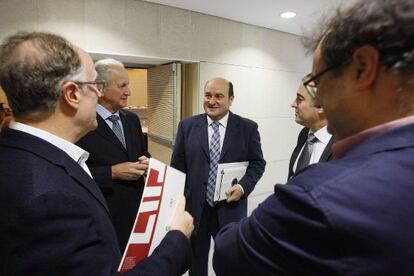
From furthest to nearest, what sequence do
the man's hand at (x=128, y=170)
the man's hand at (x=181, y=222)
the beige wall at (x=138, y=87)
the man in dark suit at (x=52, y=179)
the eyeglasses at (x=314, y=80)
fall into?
the beige wall at (x=138, y=87) < the man's hand at (x=128, y=170) < the man's hand at (x=181, y=222) < the man in dark suit at (x=52, y=179) < the eyeglasses at (x=314, y=80)

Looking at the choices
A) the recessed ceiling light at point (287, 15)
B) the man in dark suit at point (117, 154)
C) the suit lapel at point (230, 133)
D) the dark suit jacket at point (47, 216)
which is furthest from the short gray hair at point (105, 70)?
the recessed ceiling light at point (287, 15)

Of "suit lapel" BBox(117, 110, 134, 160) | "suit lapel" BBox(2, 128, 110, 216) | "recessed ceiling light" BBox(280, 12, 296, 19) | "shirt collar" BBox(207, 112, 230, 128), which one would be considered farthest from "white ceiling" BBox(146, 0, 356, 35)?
"suit lapel" BBox(2, 128, 110, 216)

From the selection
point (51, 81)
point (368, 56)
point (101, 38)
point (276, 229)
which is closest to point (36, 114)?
point (51, 81)

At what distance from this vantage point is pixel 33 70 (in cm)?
81

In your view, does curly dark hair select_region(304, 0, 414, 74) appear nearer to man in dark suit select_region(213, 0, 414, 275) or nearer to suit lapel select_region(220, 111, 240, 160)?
man in dark suit select_region(213, 0, 414, 275)

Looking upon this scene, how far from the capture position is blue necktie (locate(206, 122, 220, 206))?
2128 millimetres

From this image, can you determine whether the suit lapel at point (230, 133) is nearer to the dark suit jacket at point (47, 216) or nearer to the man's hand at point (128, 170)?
the man's hand at point (128, 170)

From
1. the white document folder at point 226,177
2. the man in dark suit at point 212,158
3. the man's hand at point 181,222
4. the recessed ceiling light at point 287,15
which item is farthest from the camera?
the recessed ceiling light at point 287,15

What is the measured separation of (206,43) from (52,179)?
2.84 m

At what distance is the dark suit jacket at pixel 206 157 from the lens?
2127mm

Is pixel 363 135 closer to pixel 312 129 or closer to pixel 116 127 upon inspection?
pixel 312 129

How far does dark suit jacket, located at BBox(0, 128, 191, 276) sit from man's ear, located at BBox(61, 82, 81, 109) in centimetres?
16

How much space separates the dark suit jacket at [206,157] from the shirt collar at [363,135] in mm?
1577

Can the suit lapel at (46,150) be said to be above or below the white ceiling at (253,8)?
below
